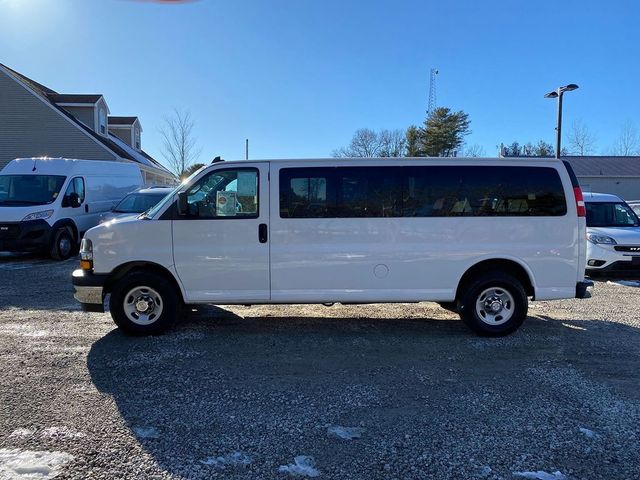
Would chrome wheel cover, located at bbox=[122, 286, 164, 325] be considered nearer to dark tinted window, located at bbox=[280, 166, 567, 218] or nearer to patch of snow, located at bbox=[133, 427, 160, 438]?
dark tinted window, located at bbox=[280, 166, 567, 218]

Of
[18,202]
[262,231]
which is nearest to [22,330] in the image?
[262,231]

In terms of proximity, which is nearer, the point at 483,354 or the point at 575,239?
the point at 483,354

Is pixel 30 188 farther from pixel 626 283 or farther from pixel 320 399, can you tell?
pixel 626 283

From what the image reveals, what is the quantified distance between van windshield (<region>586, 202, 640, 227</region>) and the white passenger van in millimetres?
6135

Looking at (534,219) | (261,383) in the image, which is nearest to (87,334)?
(261,383)

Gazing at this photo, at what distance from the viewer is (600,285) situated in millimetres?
9289

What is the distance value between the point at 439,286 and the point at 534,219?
136 centimetres

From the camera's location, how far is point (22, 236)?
434 inches

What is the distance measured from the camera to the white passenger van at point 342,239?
5.50m

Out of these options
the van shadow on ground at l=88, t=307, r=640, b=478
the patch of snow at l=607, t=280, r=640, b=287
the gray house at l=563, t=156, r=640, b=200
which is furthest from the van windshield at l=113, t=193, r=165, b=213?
the gray house at l=563, t=156, r=640, b=200

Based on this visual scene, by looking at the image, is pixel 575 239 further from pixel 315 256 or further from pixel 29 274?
pixel 29 274

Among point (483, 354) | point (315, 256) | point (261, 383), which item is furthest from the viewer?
point (315, 256)

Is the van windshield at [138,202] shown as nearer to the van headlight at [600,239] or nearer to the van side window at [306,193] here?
the van side window at [306,193]

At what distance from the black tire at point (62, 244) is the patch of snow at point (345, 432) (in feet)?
33.9
